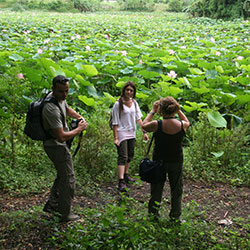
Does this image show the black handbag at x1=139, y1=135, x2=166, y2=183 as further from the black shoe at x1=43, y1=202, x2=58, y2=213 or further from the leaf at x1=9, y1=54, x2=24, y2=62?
the leaf at x1=9, y1=54, x2=24, y2=62

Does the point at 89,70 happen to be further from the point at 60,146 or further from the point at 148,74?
the point at 60,146

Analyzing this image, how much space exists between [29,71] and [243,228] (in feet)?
12.9

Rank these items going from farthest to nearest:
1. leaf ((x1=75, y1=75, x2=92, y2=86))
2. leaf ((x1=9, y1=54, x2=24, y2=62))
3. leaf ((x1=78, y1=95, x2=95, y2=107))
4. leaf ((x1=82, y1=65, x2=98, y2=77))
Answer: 1. leaf ((x1=9, y1=54, x2=24, y2=62))
2. leaf ((x1=82, y1=65, x2=98, y2=77))
3. leaf ((x1=75, y1=75, x2=92, y2=86))
4. leaf ((x1=78, y1=95, x2=95, y2=107))

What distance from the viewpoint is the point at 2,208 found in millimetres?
3148

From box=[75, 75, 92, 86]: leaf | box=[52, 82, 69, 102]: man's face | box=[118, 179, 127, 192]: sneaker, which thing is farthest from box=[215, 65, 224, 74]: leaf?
box=[52, 82, 69, 102]: man's face

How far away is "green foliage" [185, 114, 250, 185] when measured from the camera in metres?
4.14

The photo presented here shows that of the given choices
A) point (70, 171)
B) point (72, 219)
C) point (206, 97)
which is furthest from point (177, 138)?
point (206, 97)

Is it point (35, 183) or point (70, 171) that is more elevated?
point (70, 171)

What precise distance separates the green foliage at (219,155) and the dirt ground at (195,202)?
158mm

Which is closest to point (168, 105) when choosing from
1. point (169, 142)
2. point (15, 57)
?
point (169, 142)

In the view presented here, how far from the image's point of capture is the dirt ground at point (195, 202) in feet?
8.95

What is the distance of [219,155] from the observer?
13.8 feet

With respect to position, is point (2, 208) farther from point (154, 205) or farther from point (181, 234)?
point (181, 234)

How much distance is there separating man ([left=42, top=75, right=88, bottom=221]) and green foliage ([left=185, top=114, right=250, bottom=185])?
6.17ft
